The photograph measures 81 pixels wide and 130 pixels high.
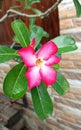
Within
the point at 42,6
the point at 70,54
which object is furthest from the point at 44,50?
the point at 42,6

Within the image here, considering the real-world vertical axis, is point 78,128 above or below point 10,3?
below

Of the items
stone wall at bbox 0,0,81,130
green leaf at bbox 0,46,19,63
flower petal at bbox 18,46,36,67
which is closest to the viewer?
flower petal at bbox 18,46,36,67

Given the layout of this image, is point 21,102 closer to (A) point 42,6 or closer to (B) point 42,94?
(A) point 42,6

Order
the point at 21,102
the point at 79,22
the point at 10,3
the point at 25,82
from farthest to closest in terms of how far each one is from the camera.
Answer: the point at 21,102 < the point at 10,3 < the point at 79,22 < the point at 25,82

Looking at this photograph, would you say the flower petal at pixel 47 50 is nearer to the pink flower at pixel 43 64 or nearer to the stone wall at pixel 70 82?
the pink flower at pixel 43 64

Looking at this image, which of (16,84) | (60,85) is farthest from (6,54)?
(60,85)

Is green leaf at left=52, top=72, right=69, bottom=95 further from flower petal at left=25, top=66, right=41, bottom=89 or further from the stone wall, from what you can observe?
the stone wall

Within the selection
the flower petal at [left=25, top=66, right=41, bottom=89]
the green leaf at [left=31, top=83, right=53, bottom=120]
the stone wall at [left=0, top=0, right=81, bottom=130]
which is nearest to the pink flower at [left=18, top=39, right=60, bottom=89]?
the flower petal at [left=25, top=66, right=41, bottom=89]
